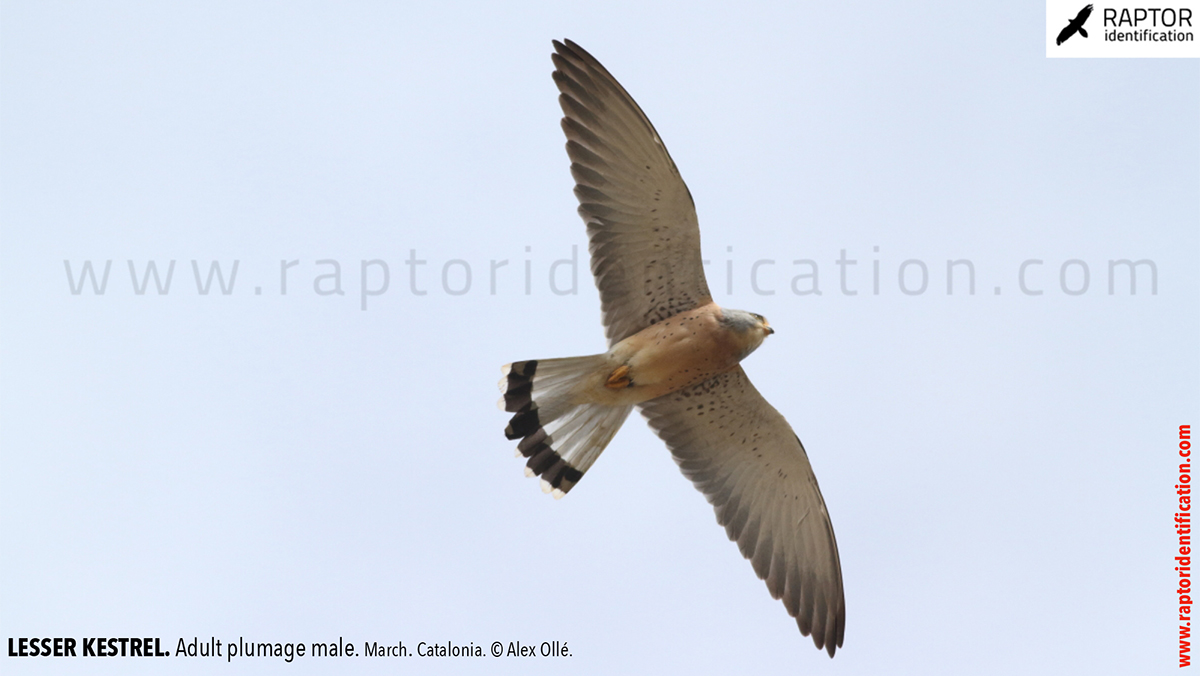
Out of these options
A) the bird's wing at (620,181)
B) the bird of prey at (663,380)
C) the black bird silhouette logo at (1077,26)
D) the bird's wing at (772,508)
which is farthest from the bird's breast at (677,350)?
the black bird silhouette logo at (1077,26)

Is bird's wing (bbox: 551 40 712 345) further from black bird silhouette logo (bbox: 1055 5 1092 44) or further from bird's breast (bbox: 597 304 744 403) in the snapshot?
black bird silhouette logo (bbox: 1055 5 1092 44)

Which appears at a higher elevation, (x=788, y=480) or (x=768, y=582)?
(x=788, y=480)

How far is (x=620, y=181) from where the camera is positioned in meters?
8.31

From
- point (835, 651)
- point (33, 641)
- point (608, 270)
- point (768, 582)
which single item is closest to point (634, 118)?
point (608, 270)

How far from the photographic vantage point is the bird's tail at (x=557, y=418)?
28.4ft

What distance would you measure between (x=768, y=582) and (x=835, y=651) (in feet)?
2.74

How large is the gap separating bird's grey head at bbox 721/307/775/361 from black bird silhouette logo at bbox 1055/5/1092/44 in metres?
4.83

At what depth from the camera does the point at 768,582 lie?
30.3 ft

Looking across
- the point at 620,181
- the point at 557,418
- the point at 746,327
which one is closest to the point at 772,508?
the point at 746,327

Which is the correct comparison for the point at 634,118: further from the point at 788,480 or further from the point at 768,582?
the point at 768,582

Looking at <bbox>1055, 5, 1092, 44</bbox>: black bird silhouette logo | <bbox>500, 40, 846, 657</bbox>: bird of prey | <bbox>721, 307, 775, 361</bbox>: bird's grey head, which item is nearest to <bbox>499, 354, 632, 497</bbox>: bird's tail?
<bbox>500, 40, 846, 657</bbox>: bird of prey

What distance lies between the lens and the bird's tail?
866 cm

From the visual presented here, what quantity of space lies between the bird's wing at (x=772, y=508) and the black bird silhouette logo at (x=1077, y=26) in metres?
5.10

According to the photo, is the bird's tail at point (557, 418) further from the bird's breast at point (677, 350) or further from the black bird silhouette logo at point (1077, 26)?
the black bird silhouette logo at point (1077, 26)
